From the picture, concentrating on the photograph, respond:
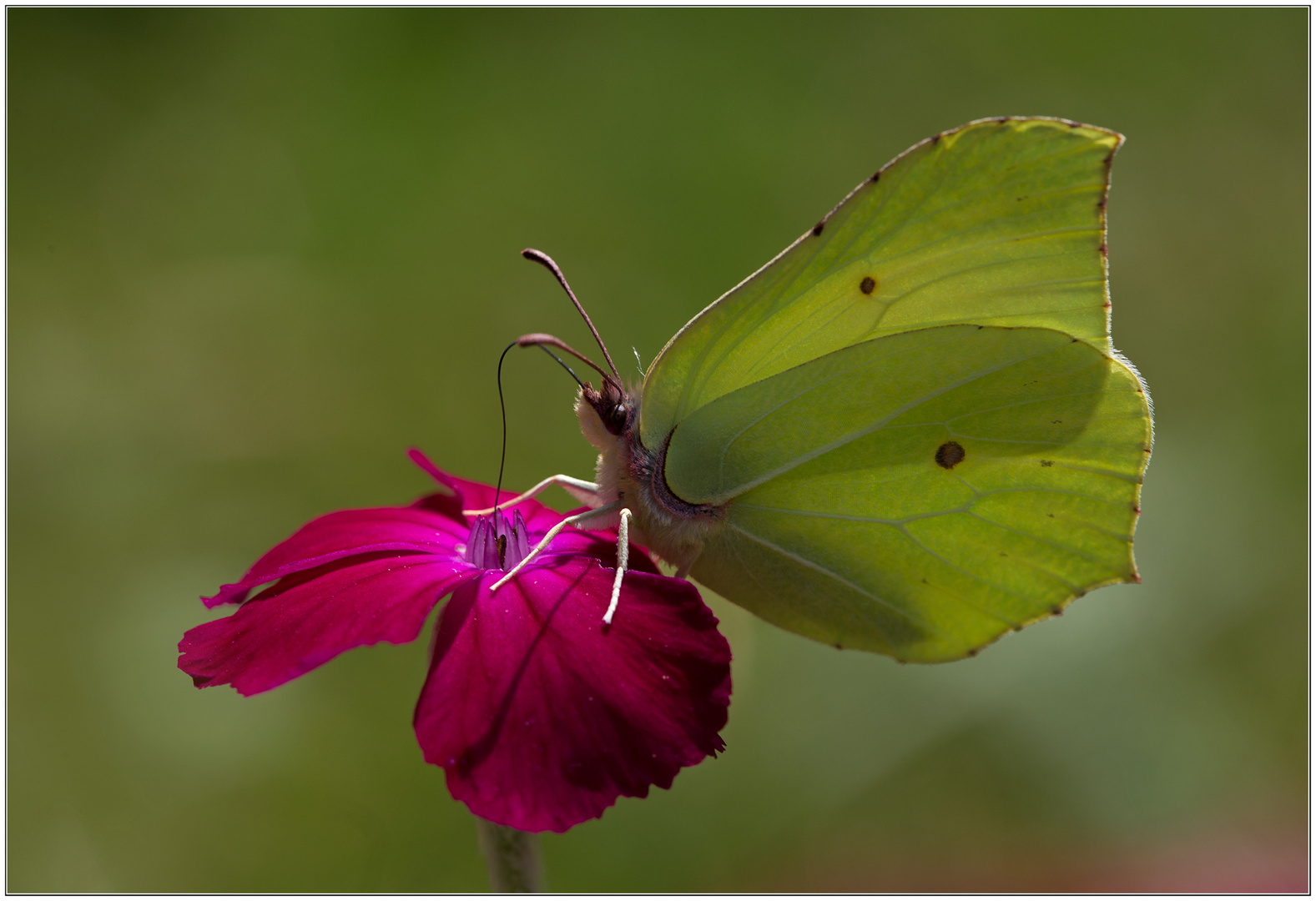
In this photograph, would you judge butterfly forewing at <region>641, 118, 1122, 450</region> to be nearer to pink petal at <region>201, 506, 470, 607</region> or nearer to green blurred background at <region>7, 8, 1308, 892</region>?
pink petal at <region>201, 506, 470, 607</region>

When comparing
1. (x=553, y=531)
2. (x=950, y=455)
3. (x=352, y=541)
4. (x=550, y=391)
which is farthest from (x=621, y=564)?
(x=550, y=391)

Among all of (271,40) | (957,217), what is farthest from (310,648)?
(271,40)

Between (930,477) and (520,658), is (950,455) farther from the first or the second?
(520,658)

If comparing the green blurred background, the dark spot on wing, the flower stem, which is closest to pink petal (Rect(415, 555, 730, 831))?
the flower stem

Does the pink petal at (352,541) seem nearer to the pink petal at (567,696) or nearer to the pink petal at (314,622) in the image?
the pink petal at (314,622)

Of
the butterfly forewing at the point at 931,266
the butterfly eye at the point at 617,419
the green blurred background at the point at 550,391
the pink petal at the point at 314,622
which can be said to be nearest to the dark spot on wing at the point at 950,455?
the butterfly forewing at the point at 931,266

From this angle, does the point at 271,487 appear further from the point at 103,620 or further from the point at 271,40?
the point at 271,40

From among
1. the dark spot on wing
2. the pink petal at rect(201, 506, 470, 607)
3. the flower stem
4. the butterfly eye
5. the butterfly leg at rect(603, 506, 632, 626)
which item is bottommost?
the flower stem
